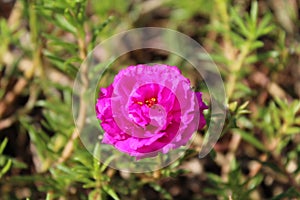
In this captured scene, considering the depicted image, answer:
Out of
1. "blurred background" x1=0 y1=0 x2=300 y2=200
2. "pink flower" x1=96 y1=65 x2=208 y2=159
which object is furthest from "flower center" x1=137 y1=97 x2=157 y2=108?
"blurred background" x1=0 y1=0 x2=300 y2=200

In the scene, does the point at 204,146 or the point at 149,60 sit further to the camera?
the point at 149,60

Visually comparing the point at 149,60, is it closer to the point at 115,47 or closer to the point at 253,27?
the point at 115,47

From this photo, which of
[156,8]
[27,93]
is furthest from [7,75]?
[156,8]

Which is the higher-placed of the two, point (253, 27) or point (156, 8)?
point (156, 8)

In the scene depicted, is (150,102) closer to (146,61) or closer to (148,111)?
(148,111)

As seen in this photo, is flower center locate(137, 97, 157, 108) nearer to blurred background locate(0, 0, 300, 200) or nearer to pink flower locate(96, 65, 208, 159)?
pink flower locate(96, 65, 208, 159)

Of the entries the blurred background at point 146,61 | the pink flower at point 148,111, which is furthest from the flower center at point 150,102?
the blurred background at point 146,61
